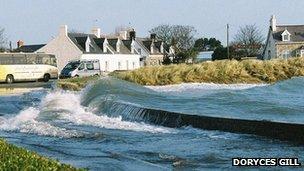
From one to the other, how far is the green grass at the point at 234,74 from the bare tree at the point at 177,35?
219 feet

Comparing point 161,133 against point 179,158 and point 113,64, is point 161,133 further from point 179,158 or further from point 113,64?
point 113,64

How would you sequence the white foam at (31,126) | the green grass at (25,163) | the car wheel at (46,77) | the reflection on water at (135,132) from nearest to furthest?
the green grass at (25,163) < the reflection on water at (135,132) < the white foam at (31,126) < the car wheel at (46,77)

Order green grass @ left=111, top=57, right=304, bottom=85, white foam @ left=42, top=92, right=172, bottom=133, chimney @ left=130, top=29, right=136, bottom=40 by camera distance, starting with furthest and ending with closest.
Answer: chimney @ left=130, top=29, right=136, bottom=40
green grass @ left=111, top=57, right=304, bottom=85
white foam @ left=42, top=92, right=172, bottom=133

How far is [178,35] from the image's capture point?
108m

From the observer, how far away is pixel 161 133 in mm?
15344

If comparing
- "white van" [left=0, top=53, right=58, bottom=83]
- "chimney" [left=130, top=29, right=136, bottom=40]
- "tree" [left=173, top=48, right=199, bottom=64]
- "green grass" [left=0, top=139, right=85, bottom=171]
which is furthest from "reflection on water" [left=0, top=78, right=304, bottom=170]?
"tree" [left=173, top=48, right=199, bottom=64]

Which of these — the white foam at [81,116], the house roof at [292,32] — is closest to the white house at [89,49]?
the house roof at [292,32]

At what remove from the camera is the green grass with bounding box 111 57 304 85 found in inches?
1522

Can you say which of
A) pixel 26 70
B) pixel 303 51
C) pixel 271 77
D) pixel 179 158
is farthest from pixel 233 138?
pixel 303 51

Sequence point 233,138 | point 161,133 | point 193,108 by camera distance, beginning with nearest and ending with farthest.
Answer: point 233,138 < point 161,133 < point 193,108

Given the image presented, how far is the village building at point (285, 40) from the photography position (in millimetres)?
85625

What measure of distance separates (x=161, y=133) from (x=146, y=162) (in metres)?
4.16

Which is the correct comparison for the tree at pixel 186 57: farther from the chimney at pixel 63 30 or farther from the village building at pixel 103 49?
the chimney at pixel 63 30

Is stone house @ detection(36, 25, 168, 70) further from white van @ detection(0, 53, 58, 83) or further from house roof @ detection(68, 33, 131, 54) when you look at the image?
white van @ detection(0, 53, 58, 83)
